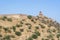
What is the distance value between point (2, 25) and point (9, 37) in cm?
765

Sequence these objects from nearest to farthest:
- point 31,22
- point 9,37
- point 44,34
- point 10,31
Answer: point 9,37 → point 10,31 → point 44,34 → point 31,22

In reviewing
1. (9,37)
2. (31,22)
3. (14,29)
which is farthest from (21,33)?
(31,22)

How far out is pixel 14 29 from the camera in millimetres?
63906

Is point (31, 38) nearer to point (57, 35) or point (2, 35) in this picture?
point (2, 35)

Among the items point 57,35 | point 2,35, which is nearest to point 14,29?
point 2,35

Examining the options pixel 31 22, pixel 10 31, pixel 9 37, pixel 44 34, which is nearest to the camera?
pixel 9 37

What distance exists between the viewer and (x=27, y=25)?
2790 inches

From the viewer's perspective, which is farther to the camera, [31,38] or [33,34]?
[33,34]

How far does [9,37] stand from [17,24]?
11507mm

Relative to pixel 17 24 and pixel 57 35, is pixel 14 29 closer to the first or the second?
pixel 17 24

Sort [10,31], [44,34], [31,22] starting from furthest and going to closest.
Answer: [31,22]
[44,34]
[10,31]

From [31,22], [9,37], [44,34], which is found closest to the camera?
[9,37]

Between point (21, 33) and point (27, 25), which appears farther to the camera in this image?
point (27, 25)

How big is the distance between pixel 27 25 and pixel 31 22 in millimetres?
4367
